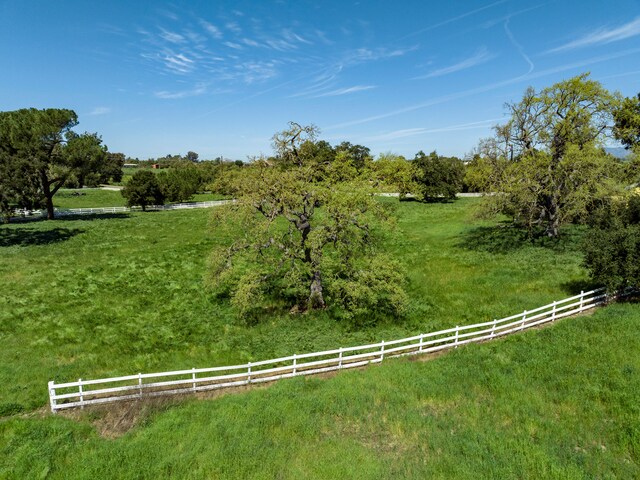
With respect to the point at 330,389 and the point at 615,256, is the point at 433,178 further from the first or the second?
the point at 330,389

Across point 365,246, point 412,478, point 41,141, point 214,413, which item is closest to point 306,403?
point 214,413

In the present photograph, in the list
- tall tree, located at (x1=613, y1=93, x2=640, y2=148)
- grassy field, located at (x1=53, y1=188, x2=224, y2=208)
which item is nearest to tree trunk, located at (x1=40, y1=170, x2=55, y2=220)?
grassy field, located at (x1=53, y1=188, x2=224, y2=208)

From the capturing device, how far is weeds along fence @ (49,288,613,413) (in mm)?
13422

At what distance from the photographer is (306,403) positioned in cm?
1262

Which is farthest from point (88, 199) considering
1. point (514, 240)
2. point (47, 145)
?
point (514, 240)

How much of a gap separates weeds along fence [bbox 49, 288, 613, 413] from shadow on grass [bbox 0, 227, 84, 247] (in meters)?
32.2

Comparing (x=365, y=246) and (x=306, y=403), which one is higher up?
(x=365, y=246)

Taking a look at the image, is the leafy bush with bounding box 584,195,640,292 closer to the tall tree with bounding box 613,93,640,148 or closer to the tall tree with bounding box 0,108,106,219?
the tall tree with bounding box 613,93,640,148

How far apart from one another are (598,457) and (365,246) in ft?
46.2

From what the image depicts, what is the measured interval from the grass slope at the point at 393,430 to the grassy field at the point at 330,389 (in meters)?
0.05

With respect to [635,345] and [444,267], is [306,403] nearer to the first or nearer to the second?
[635,345]

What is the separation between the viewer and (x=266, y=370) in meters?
14.7

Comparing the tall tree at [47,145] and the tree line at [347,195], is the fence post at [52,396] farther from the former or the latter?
the tall tree at [47,145]

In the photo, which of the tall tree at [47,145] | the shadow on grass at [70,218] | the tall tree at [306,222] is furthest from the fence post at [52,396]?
the shadow on grass at [70,218]
